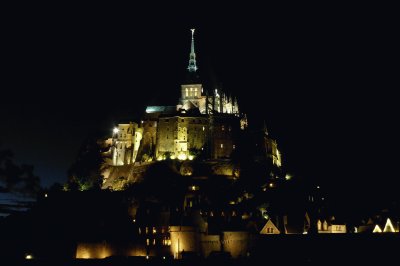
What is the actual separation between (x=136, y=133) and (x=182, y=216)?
3454 centimetres

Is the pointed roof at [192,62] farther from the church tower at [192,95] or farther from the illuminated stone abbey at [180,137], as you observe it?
the illuminated stone abbey at [180,137]

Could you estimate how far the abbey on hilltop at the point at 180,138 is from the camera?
78.2m

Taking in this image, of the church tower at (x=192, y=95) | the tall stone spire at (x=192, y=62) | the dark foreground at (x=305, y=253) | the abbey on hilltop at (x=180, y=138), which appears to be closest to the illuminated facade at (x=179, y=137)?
the abbey on hilltop at (x=180, y=138)

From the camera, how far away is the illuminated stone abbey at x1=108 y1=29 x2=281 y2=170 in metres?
78.4

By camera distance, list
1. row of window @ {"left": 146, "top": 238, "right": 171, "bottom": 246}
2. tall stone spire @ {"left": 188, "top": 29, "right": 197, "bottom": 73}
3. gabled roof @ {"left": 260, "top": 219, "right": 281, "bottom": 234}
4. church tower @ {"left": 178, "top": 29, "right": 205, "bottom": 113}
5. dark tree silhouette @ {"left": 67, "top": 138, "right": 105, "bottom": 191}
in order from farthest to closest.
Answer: tall stone spire @ {"left": 188, "top": 29, "right": 197, "bottom": 73}
church tower @ {"left": 178, "top": 29, "right": 205, "bottom": 113}
dark tree silhouette @ {"left": 67, "top": 138, "right": 105, "bottom": 191}
row of window @ {"left": 146, "top": 238, "right": 171, "bottom": 246}
gabled roof @ {"left": 260, "top": 219, "right": 281, "bottom": 234}

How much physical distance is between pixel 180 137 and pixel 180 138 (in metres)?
0.19

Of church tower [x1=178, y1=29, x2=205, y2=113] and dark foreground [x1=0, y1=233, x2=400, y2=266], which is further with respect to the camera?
Answer: church tower [x1=178, y1=29, x2=205, y2=113]

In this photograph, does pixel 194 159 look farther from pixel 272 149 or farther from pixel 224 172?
pixel 272 149

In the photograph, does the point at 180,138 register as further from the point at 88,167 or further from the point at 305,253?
the point at 305,253

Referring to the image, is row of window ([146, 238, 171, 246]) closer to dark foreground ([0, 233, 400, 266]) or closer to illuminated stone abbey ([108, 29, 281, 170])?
dark foreground ([0, 233, 400, 266])

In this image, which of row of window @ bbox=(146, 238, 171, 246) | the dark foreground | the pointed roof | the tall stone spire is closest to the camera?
the dark foreground

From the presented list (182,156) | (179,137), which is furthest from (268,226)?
(179,137)

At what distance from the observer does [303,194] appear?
207ft

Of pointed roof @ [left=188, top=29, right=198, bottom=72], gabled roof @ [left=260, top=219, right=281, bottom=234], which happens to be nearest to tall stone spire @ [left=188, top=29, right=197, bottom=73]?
pointed roof @ [left=188, top=29, right=198, bottom=72]
